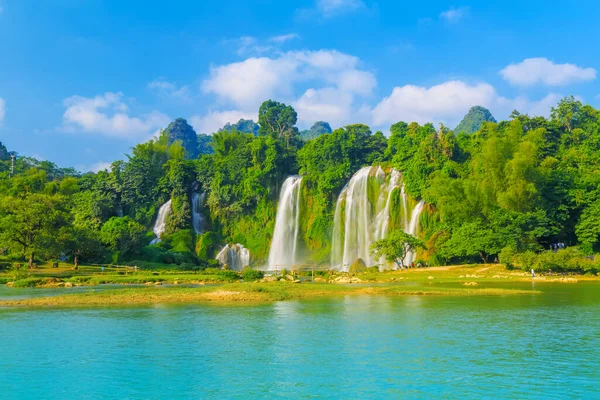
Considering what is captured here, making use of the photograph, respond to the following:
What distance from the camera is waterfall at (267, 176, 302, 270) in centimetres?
6806

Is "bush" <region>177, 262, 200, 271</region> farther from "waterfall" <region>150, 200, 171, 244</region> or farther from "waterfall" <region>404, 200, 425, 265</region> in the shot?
"waterfall" <region>404, 200, 425, 265</region>

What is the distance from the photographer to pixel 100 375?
1445 centimetres

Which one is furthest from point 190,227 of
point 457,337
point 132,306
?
point 457,337

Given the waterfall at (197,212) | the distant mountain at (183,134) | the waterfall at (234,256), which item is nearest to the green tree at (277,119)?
the waterfall at (197,212)

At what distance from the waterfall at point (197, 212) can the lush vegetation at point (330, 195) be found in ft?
2.81

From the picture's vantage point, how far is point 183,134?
168625 mm

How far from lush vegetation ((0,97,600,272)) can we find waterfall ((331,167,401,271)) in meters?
2.05

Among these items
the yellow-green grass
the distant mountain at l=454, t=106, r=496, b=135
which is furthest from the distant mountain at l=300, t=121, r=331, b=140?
Result: the yellow-green grass

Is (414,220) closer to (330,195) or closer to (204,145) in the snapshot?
(330,195)

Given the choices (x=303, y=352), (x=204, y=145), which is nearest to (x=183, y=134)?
(x=204, y=145)

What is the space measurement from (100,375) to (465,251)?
40.0 m

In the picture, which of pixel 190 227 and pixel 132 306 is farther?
pixel 190 227

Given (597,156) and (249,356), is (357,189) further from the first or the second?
(249,356)

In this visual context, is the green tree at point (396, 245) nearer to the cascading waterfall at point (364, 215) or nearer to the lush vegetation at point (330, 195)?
the lush vegetation at point (330, 195)
